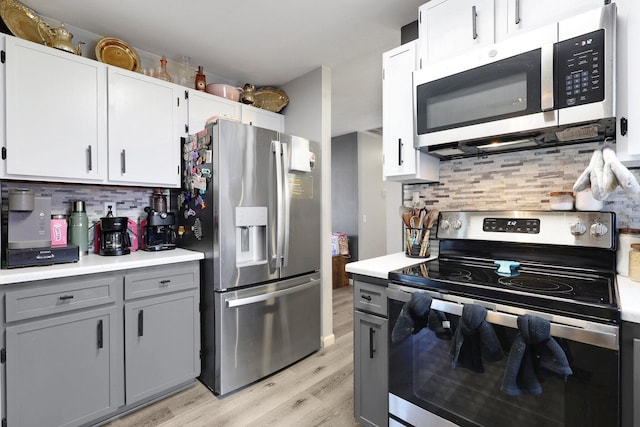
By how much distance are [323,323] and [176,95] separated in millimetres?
2249

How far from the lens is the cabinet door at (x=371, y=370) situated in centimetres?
153

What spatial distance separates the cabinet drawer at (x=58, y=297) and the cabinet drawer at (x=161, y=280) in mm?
93

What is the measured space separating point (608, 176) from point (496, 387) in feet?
2.94

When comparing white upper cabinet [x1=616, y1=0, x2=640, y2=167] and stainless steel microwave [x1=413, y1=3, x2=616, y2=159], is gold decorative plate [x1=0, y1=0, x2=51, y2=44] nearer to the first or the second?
stainless steel microwave [x1=413, y1=3, x2=616, y2=159]

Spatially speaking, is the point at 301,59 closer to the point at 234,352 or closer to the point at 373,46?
the point at 373,46

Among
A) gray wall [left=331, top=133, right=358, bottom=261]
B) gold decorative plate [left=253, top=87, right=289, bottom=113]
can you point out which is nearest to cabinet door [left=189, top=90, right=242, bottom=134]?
gold decorative plate [left=253, top=87, right=289, bottom=113]

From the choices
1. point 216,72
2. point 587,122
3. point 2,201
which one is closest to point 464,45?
point 587,122

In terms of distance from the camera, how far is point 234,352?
2.09 meters

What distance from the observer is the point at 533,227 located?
1522mm

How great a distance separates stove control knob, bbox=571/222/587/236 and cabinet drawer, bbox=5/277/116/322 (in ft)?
7.86

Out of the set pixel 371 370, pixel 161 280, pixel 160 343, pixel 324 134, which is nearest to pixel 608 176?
pixel 371 370

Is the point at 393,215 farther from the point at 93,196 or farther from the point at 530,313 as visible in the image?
the point at 530,313

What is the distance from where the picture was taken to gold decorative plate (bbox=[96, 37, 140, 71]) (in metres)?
2.15

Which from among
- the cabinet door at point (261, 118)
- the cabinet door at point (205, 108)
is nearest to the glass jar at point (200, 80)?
the cabinet door at point (205, 108)
